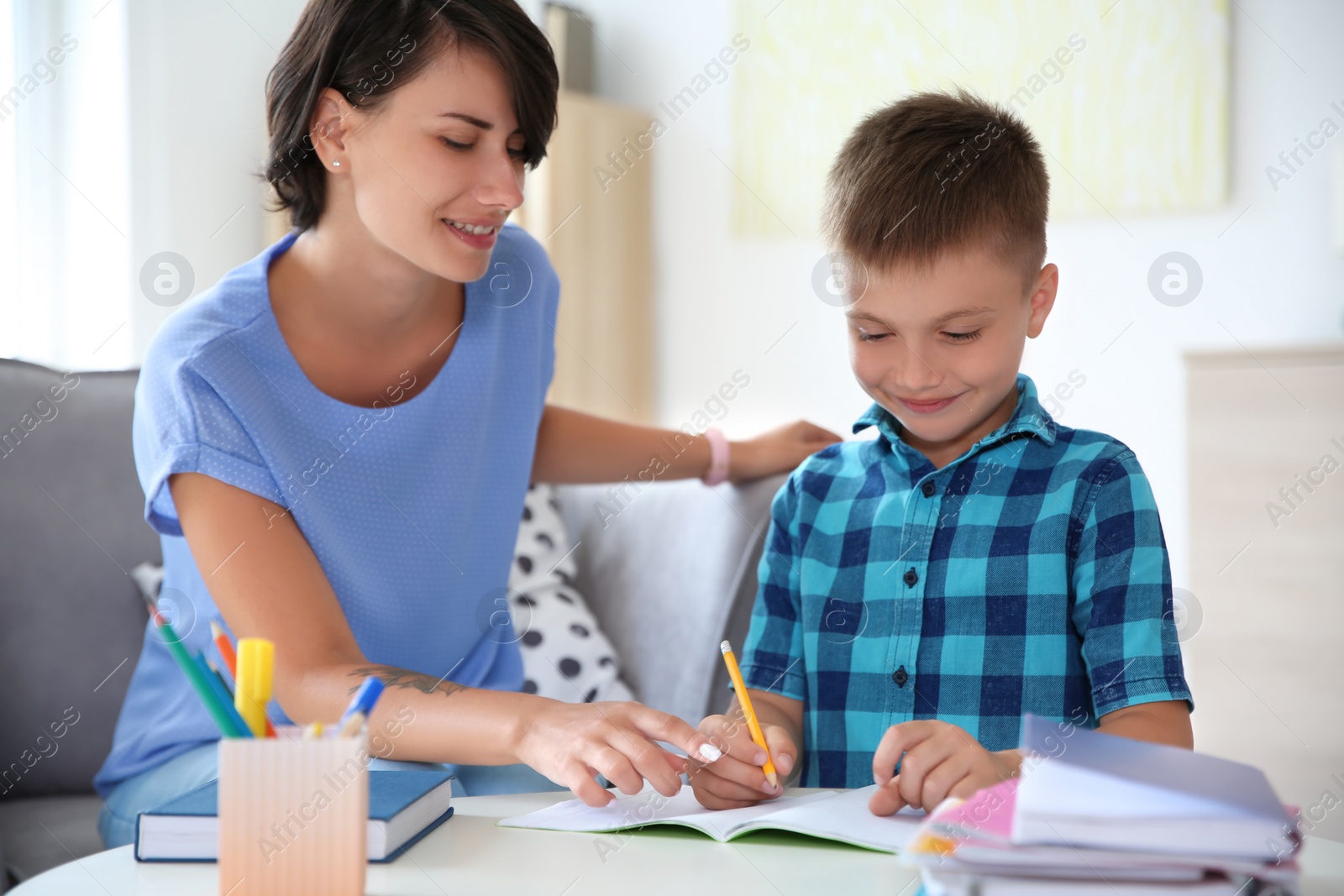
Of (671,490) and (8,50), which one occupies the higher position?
(8,50)

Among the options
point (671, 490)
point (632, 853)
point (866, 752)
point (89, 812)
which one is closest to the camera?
point (632, 853)

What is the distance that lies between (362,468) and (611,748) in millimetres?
534

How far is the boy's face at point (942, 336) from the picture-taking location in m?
0.96

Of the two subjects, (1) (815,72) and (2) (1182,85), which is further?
(1) (815,72)

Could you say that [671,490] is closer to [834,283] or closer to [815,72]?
[834,283]

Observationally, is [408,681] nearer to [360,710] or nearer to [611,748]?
[611,748]

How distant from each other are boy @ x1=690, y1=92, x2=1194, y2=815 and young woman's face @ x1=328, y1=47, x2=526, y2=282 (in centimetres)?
35

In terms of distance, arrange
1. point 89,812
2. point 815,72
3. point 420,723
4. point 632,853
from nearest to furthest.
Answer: point 632,853
point 420,723
point 89,812
point 815,72

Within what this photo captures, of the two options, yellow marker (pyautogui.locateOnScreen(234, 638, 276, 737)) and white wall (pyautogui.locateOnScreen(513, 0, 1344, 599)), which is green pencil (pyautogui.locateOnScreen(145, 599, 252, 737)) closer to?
yellow marker (pyautogui.locateOnScreen(234, 638, 276, 737))

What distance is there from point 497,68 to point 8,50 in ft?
6.63

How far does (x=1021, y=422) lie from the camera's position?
1.01 meters

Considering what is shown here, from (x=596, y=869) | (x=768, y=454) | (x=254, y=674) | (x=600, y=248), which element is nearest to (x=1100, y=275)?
(x=600, y=248)

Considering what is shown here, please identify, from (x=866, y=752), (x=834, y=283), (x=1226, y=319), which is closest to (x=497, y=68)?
(x=834, y=283)

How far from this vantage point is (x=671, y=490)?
1657 mm
